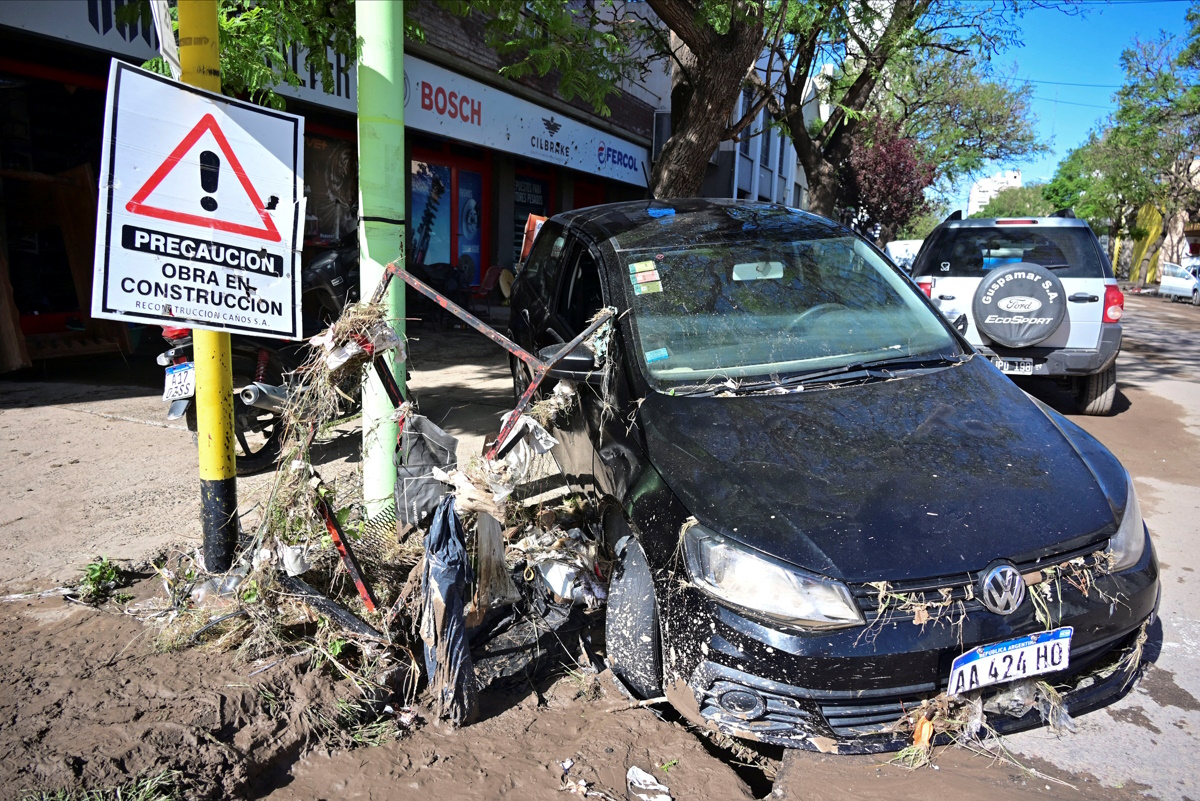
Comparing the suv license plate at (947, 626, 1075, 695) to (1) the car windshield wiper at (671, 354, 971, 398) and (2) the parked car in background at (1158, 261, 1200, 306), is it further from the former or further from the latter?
(2) the parked car in background at (1158, 261, 1200, 306)

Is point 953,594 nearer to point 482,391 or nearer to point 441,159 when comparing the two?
point 482,391

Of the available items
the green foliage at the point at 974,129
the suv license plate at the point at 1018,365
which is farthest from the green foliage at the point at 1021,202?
the suv license plate at the point at 1018,365

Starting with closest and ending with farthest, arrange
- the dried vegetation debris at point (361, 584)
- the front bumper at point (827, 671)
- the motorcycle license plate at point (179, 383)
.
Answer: the front bumper at point (827, 671)
the dried vegetation debris at point (361, 584)
the motorcycle license plate at point (179, 383)

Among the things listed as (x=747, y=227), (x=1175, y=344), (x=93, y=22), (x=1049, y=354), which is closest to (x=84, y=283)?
(x=93, y=22)

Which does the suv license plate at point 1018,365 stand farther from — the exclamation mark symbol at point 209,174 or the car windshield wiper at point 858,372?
the exclamation mark symbol at point 209,174

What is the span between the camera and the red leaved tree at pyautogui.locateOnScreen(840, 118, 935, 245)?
2639 centimetres

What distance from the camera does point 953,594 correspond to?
2.40 m

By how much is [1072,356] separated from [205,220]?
A: 274 inches

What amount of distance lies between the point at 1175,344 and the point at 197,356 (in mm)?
16427

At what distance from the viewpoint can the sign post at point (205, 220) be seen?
2.66 metres

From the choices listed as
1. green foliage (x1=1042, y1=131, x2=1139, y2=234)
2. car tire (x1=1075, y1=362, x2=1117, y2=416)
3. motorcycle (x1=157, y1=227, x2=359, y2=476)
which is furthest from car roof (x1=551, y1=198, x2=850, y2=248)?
green foliage (x1=1042, y1=131, x2=1139, y2=234)

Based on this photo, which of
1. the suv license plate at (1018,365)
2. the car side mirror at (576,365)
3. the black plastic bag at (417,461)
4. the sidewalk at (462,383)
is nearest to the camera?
the black plastic bag at (417,461)

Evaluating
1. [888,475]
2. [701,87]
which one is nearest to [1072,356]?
[701,87]

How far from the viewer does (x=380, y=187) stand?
348 centimetres
